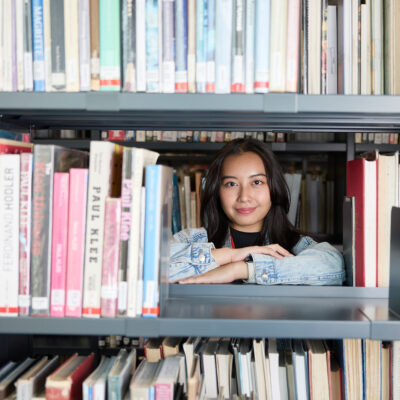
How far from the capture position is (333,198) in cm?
301

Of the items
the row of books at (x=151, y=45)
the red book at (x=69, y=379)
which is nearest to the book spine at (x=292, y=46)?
the row of books at (x=151, y=45)

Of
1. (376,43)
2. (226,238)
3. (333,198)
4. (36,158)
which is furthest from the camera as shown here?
(333,198)

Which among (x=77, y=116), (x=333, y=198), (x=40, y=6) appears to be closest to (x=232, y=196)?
(x=77, y=116)

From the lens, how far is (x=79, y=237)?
0.83m

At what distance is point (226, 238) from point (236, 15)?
1.11 meters

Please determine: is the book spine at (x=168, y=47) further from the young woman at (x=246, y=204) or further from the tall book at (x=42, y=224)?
the young woman at (x=246, y=204)

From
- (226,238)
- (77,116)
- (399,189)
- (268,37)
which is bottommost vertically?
(226,238)

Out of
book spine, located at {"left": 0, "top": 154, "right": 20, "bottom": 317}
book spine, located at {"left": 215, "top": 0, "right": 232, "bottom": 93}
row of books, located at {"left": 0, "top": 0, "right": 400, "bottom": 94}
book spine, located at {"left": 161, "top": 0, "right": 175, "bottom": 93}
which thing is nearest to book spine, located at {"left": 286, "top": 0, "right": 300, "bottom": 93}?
row of books, located at {"left": 0, "top": 0, "right": 400, "bottom": 94}

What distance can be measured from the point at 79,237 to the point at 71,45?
389 millimetres

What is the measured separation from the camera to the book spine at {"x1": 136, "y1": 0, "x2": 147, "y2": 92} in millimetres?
856

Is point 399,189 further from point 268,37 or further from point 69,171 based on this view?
point 69,171

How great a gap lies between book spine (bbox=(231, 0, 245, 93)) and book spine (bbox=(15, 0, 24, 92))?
43cm

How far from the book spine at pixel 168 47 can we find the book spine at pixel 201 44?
50mm

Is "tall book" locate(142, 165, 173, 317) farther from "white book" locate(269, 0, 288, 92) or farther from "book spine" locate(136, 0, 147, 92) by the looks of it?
"white book" locate(269, 0, 288, 92)
